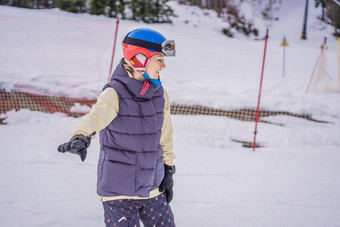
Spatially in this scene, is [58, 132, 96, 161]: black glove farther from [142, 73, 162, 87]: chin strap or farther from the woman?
[142, 73, 162, 87]: chin strap

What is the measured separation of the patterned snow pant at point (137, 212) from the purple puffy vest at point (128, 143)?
0.23 feet

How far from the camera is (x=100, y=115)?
1745 millimetres

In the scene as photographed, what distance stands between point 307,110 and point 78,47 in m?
9.30

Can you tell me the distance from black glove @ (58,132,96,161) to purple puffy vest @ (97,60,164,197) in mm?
401

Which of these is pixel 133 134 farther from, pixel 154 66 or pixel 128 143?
pixel 154 66

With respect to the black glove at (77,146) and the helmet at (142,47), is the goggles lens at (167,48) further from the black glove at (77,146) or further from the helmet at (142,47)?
the black glove at (77,146)

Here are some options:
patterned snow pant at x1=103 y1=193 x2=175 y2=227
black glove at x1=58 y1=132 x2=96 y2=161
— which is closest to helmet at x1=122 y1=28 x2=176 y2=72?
black glove at x1=58 y1=132 x2=96 y2=161

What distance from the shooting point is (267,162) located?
5.67 m

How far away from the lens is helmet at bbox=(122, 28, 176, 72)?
6.52 ft

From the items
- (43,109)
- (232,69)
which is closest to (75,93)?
(43,109)

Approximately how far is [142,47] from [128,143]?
0.53 meters

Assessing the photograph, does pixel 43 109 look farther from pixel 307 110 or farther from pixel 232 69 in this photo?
pixel 232 69

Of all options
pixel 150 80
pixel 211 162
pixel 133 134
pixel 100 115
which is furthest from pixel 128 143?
pixel 211 162

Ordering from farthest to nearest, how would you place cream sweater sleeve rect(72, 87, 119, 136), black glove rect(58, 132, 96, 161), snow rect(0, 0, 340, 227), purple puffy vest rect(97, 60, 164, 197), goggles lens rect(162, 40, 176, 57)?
1. snow rect(0, 0, 340, 227)
2. goggles lens rect(162, 40, 176, 57)
3. purple puffy vest rect(97, 60, 164, 197)
4. cream sweater sleeve rect(72, 87, 119, 136)
5. black glove rect(58, 132, 96, 161)
